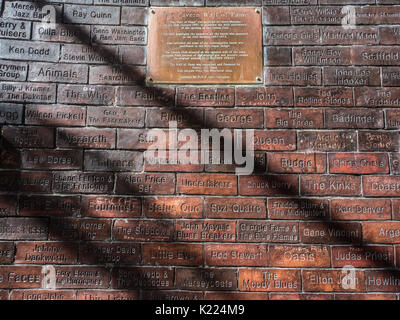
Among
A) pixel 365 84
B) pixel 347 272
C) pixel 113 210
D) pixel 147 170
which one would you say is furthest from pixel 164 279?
pixel 365 84

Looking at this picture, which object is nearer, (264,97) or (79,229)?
(79,229)

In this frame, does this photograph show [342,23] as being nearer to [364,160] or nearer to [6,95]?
[364,160]

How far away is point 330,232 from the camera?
60.2 inches

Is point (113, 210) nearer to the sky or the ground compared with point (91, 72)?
nearer to the ground

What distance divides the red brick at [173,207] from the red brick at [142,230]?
0.04 m

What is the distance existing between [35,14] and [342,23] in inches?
60.6

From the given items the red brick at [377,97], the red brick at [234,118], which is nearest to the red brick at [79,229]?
the red brick at [234,118]

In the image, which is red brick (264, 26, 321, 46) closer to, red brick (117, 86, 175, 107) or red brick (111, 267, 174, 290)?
red brick (117, 86, 175, 107)

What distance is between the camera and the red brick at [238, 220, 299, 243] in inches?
60.3

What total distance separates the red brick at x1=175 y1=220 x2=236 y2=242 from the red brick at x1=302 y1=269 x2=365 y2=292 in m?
0.38

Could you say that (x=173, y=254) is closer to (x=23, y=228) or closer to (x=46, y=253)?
(x=46, y=253)

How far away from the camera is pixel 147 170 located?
1.57m

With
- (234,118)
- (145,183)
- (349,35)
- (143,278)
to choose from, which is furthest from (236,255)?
(349,35)

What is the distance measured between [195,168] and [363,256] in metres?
0.86
